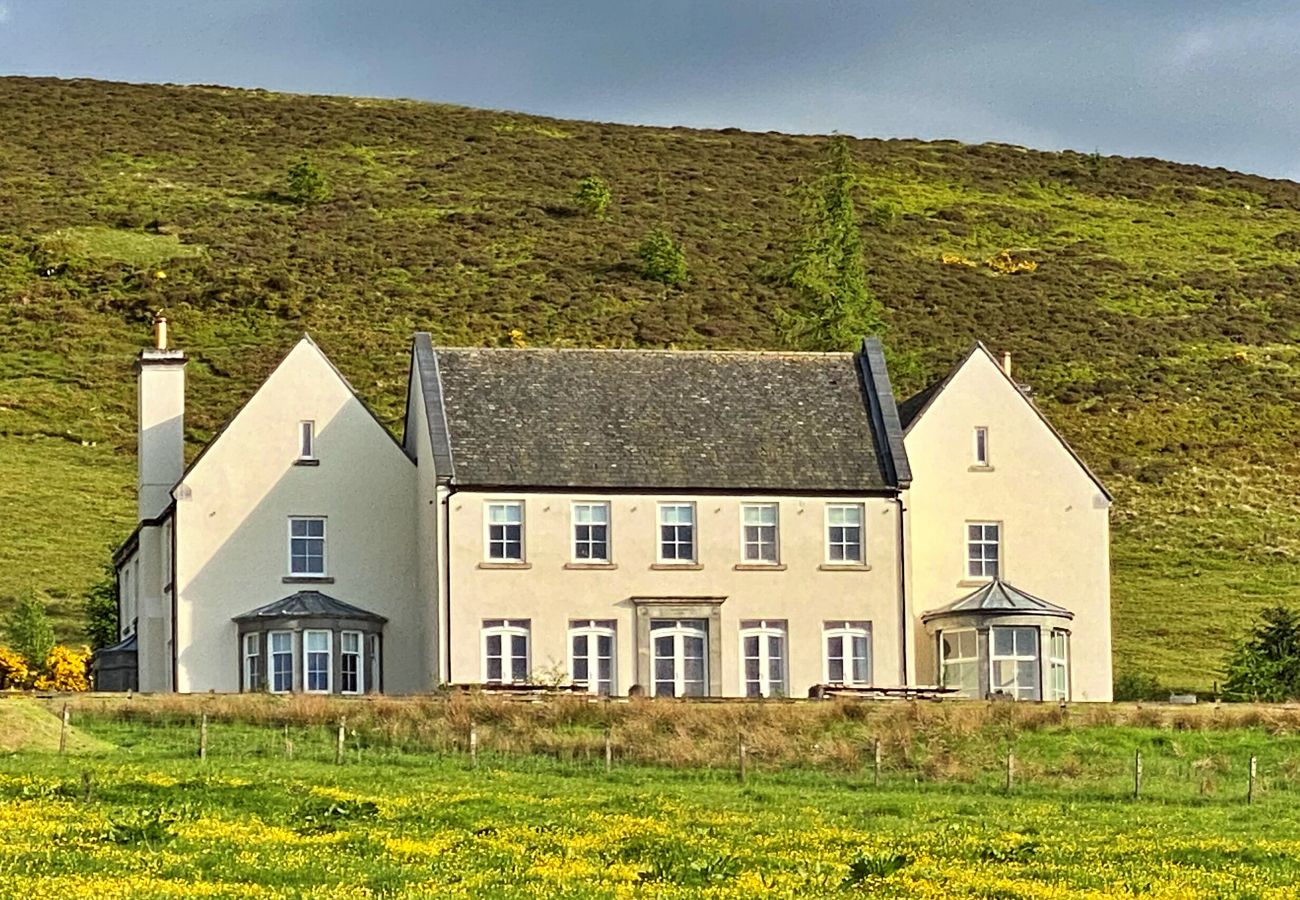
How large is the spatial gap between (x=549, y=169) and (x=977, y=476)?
10314 cm

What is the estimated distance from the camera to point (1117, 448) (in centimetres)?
10631

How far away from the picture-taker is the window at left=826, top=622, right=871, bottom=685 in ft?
195

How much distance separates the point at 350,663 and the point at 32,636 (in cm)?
1369

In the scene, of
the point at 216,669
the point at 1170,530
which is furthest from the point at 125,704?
the point at 1170,530

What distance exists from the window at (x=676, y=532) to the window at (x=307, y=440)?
8.78 m

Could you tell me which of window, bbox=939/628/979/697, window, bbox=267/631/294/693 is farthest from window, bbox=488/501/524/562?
window, bbox=939/628/979/697

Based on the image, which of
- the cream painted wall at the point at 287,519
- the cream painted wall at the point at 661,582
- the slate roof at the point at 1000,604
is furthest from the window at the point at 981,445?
the cream painted wall at the point at 287,519

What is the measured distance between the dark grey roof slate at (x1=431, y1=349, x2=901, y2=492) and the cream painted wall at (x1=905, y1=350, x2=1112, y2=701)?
1957mm

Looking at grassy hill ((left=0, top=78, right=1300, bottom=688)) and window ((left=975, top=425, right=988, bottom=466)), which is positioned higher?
grassy hill ((left=0, top=78, right=1300, bottom=688))

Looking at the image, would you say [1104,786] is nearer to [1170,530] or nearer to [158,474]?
[158,474]

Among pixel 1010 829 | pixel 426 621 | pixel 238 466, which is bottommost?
pixel 1010 829

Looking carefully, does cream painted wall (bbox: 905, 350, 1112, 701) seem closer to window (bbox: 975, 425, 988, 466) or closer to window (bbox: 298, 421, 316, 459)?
window (bbox: 975, 425, 988, 466)

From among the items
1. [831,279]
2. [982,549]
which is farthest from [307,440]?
[831,279]

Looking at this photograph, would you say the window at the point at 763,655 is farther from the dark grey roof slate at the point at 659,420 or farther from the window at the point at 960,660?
the window at the point at 960,660
